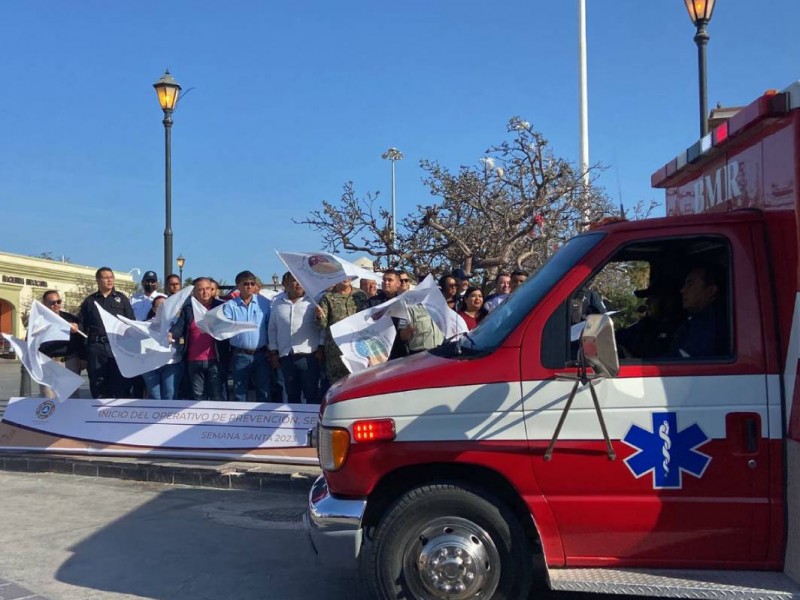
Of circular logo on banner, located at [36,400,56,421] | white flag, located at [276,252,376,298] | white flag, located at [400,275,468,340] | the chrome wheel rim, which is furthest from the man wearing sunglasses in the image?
the chrome wheel rim

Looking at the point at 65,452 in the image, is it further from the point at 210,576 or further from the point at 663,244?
the point at 663,244

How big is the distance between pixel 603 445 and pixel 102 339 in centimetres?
715

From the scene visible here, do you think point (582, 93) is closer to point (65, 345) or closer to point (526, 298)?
point (65, 345)

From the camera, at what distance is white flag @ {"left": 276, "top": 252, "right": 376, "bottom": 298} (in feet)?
25.1

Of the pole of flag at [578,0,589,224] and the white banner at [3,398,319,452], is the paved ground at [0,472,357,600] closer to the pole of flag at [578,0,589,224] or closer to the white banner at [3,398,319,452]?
the white banner at [3,398,319,452]

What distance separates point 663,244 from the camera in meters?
4.06

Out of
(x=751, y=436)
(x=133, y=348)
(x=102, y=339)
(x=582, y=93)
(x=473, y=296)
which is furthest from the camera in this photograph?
(x=582, y=93)

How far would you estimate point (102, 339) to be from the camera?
364 inches

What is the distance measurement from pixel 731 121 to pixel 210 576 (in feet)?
13.9

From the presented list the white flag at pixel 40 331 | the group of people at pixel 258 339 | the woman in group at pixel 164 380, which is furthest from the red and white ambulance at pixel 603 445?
the white flag at pixel 40 331

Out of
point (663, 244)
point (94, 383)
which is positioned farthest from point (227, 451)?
point (663, 244)

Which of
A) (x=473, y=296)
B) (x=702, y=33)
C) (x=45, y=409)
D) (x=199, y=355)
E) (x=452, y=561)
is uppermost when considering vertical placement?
(x=702, y=33)

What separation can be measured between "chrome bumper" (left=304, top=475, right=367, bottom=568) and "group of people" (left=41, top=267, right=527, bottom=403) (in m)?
3.44

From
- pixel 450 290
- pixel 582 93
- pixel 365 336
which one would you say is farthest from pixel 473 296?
pixel 582 93
